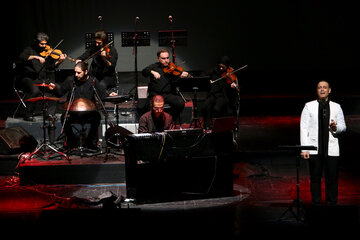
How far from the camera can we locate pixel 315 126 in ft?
21.5

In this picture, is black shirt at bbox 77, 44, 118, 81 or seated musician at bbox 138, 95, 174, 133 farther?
black shirt at bbox 77, 44, 118, 81

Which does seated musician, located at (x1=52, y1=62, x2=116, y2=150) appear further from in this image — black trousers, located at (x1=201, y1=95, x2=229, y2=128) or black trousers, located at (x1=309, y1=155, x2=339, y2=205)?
black trousers, located at (x1=309, y1=155, x2=339, y2=205)

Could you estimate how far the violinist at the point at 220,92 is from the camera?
396 inches

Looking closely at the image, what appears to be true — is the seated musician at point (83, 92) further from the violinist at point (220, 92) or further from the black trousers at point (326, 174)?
the black trousers at point (326, 174)

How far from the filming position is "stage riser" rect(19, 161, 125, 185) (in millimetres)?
7984

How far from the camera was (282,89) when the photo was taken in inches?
495

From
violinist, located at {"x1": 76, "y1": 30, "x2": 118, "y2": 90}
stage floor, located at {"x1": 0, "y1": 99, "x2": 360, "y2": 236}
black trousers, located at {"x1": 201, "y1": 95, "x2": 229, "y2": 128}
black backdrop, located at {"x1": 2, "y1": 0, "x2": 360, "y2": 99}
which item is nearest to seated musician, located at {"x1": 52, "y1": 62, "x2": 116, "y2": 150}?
stage floor, located at {"x1": 0, "y1": 99, "x2": 360, "y2": 236}

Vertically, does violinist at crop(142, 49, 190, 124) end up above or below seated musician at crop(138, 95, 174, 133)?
above

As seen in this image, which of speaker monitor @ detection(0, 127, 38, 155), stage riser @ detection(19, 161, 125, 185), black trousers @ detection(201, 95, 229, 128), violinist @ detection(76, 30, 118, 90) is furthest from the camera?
black trousers @ detection(201, 95, 229, 128)

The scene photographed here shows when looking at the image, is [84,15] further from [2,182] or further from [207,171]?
[207,171]

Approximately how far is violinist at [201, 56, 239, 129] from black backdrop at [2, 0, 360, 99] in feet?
6.47

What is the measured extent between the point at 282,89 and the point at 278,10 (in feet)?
6.01

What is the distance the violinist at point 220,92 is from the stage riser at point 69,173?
2640 mm

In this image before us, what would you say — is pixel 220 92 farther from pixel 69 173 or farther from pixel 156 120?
pixel 69 173
